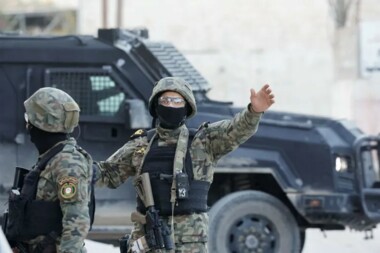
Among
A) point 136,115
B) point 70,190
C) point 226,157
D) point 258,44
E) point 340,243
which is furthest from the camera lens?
point 258,44

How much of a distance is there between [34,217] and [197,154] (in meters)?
0.98

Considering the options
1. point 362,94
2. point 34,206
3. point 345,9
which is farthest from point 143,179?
point 345,9

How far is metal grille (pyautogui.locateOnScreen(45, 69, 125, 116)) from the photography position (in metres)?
8.94

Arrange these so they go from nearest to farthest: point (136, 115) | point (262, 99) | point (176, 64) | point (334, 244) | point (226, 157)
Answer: point (262, 99) → point (136, 115) → point (226, 157) → point (176, 64) → point (334, 244)

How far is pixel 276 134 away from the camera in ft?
29.7

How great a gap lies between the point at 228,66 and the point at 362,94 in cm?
510

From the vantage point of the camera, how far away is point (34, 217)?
5.05 metres

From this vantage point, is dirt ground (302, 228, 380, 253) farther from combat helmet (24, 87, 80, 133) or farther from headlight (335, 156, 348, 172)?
combat helmet (24, 87, 80, 133)

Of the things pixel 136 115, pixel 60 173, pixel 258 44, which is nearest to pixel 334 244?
pixel 136 115

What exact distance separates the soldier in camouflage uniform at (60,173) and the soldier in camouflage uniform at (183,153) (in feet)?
1.70

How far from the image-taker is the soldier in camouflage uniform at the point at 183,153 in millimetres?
5586

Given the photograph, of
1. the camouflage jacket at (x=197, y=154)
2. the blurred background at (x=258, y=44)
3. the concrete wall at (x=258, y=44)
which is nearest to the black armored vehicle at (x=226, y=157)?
the camouflage jacket at (x=197, y=154)

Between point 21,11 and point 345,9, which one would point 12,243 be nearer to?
point 345,9

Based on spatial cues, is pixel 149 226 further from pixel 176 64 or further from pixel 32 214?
pixel 176 64
